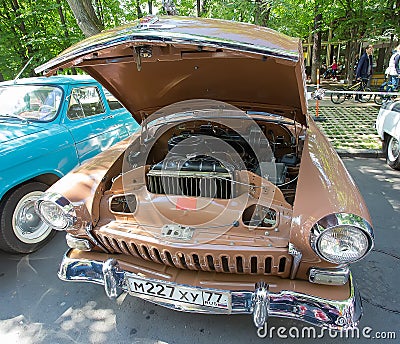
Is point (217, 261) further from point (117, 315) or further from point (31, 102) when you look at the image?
point (31, 102)

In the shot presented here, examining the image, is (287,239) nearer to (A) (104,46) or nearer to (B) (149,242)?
(B) (149,242)

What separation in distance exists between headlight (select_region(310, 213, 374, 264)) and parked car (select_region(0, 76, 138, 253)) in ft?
9.22

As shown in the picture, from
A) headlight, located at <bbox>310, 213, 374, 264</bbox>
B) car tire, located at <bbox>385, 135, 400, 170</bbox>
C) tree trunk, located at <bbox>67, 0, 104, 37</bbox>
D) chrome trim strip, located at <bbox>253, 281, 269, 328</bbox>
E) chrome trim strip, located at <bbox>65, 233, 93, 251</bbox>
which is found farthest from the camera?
tree trunk, located at <bbox>67, 0, 104, 37</bbox>

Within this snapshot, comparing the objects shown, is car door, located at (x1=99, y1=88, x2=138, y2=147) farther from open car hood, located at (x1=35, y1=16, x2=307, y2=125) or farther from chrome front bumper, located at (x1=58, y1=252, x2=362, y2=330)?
chrome front bumper, located at (x1=58, y1=252, x2=362, y2=330)

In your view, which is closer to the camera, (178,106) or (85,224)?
(85,224)

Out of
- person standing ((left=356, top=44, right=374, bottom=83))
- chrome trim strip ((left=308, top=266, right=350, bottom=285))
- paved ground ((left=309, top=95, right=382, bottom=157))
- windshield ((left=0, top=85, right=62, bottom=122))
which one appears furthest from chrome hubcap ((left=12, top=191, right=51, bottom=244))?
person standing ((left=356, top=44, right=374, bottom=83))

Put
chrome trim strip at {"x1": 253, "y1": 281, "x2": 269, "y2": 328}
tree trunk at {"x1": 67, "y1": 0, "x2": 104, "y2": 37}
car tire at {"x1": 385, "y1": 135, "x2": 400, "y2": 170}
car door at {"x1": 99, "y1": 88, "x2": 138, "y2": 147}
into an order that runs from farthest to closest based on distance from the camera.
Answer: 1. tree trunk at {"x1": 67, "y1": 0, "x2": 104, "y2": 37}
2. car tire at {"x1": 385, "y1": 135, "x2": 400, "y2": 170}
3. car door at {"x1": 99, "y1": 88, "x2": 138, "y2": 147}
4. chrome trim strip at {"x1": 253, "y1": 281, "x2": 269, "y2": 328}

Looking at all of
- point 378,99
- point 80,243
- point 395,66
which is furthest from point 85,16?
point 378,99

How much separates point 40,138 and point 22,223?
932mm

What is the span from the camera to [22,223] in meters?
3.23

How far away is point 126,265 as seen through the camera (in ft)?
6.82

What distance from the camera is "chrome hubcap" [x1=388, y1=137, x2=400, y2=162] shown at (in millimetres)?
5086

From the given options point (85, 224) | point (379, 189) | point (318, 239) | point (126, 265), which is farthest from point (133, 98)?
point (379, 189)

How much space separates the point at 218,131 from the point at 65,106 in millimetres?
2083
